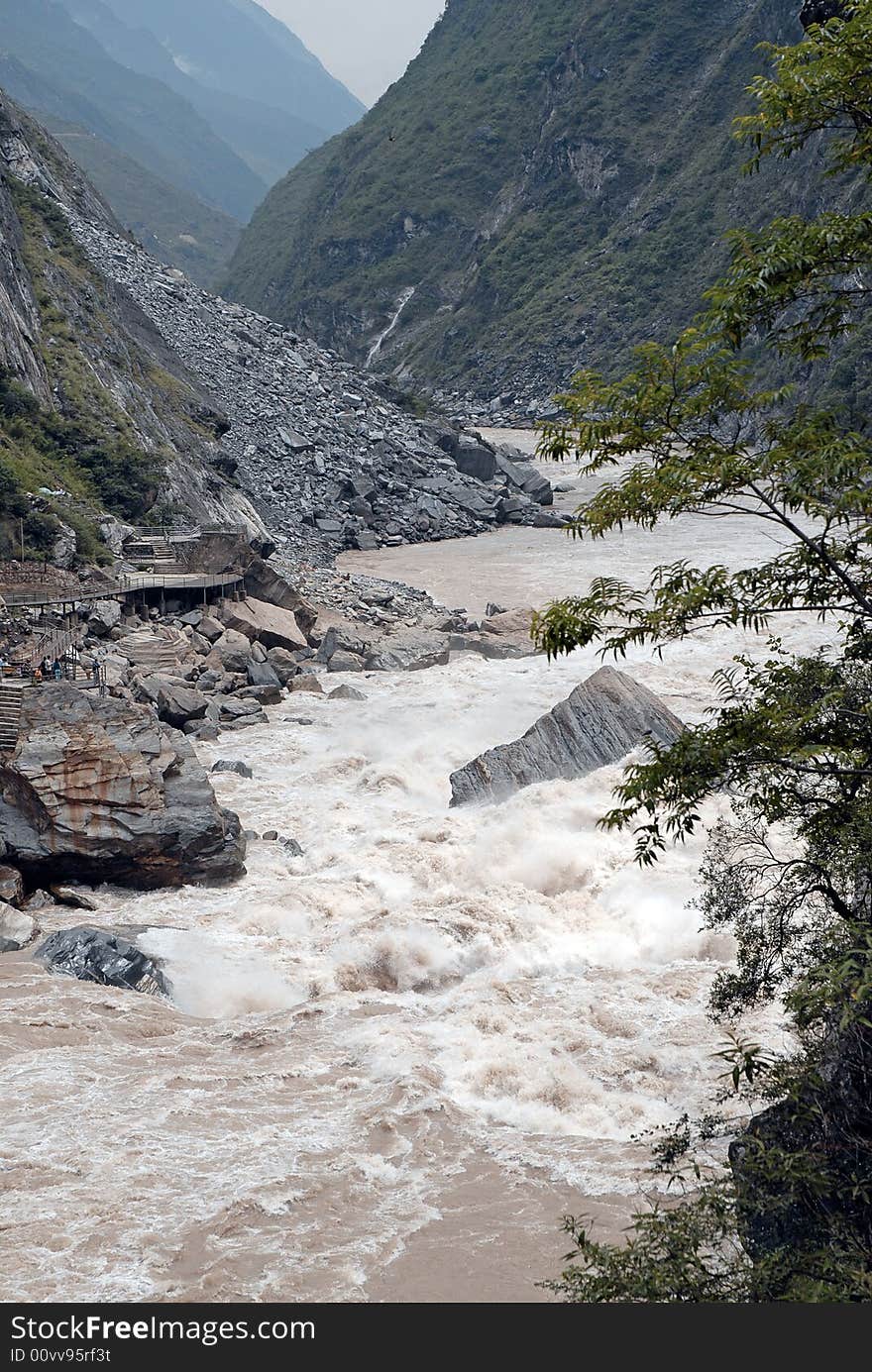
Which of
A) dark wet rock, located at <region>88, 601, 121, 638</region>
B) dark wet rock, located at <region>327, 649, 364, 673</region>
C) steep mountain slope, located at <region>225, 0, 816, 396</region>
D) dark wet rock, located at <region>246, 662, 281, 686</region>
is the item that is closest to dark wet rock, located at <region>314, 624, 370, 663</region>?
dark wet rock, located at <region>327, 649, 364, 673</region>

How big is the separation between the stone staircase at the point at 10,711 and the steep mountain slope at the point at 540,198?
7776 cm

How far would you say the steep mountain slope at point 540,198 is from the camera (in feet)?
324

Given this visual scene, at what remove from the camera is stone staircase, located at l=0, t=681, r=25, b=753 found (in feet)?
56.1

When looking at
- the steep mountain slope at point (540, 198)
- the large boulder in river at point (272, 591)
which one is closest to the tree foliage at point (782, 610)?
the large boulder in river at point (272, 591)

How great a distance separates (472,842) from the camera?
1786cm

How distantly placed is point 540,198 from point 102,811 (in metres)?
116

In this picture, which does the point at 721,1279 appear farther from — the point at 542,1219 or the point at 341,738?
the point at 341,738

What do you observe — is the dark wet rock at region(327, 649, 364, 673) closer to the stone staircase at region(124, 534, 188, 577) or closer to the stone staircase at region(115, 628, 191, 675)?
the stone staircase at region(115, 628, 191, 675)

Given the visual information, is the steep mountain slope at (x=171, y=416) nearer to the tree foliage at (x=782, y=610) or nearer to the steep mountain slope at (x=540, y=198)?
the tree foliage at (x=782, y=610)

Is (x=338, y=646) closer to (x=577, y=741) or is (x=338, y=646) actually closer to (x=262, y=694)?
(x=262, y=694)

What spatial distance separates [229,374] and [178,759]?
4261 cm

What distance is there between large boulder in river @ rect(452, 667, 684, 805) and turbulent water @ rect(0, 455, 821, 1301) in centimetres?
62

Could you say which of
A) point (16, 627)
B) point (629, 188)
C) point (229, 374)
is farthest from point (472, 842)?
point (629, 188)

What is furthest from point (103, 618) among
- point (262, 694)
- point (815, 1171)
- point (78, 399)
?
point (815, 1171)
